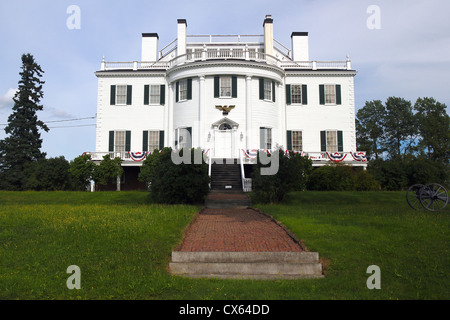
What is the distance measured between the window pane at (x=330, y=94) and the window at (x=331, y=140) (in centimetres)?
245

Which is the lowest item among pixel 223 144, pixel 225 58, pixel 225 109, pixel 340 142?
pixel 223 144

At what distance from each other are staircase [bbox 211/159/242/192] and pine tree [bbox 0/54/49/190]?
19.1 meters

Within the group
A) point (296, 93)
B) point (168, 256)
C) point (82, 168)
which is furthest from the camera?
point (296, 93)

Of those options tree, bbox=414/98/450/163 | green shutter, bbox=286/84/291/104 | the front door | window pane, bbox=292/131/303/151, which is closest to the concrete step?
the front door

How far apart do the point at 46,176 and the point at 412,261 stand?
22.3 metres

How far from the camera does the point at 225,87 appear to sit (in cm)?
2678

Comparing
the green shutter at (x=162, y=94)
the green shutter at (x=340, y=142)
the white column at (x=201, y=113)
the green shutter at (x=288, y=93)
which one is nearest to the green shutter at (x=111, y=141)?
the green shutter at (x=162, y=94)

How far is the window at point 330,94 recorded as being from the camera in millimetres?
29141

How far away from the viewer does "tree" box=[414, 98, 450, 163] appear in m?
46.0

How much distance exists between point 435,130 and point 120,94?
39251 millimetres

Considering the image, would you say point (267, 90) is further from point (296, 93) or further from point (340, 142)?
point (340, 142)

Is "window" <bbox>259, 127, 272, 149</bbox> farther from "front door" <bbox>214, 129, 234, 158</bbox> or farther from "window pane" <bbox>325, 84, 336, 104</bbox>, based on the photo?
"window pane" <bbox>325, 84, 336, 104</bbox>

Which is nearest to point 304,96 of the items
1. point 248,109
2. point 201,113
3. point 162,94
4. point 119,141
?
point 248,109

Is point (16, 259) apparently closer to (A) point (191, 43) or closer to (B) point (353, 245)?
(B) point (353, 245)
